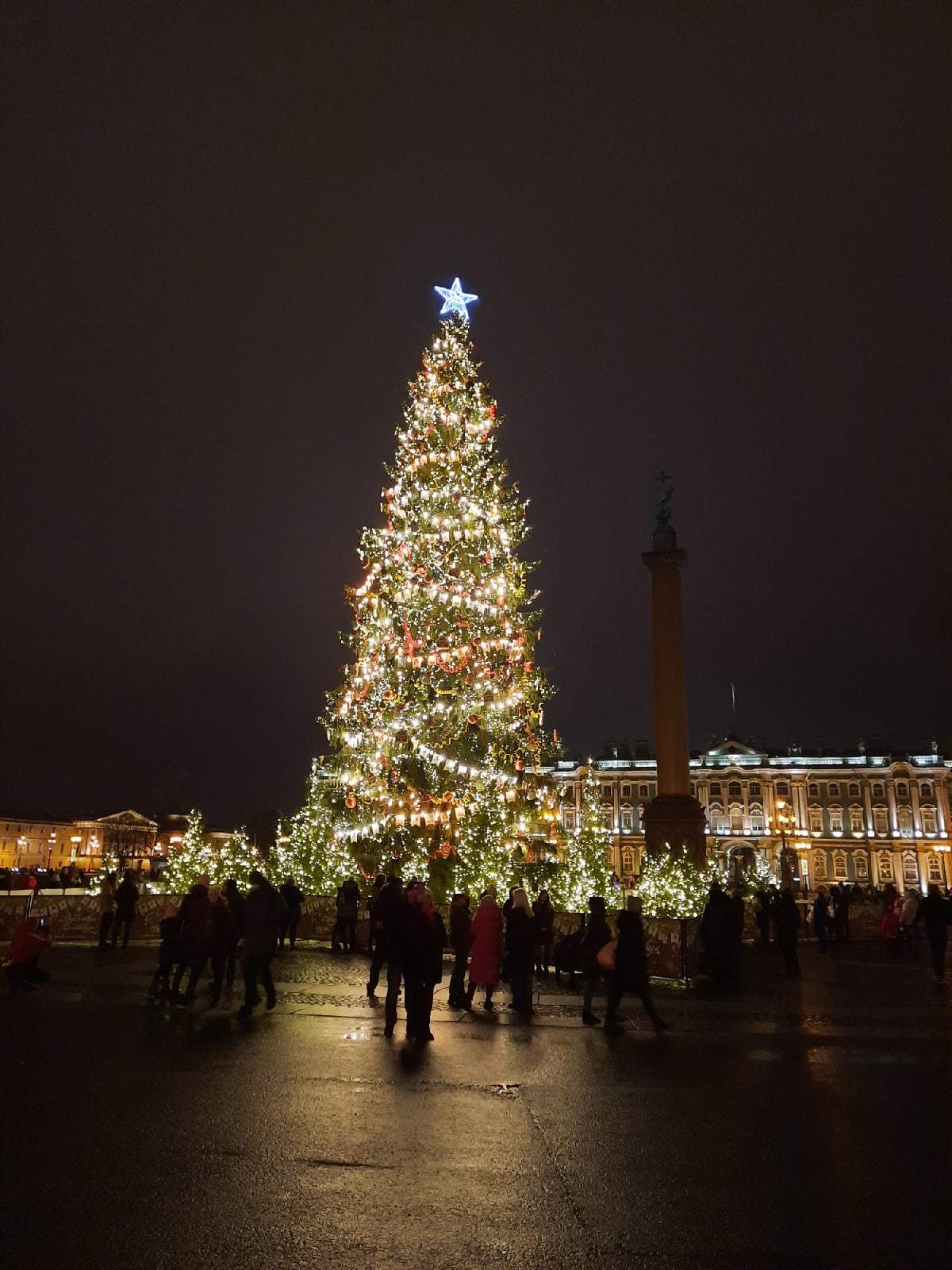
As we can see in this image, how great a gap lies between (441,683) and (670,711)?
16900 mm

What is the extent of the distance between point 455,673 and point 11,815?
393 feet

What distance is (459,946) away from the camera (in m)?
13.5

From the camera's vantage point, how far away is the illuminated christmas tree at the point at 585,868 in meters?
21.8

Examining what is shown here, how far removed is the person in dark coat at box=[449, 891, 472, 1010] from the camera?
12.7 m

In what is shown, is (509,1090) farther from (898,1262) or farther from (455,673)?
(455,673)

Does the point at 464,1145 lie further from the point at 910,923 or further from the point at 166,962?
the point at 910,923

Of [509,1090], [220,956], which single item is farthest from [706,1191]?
[220,956]

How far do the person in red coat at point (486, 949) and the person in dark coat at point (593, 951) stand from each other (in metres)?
1.25

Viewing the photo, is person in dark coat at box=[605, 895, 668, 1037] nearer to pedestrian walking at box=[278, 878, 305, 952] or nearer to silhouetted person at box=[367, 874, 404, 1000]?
silhouetted person at box=[367, 874, 404, 1000]

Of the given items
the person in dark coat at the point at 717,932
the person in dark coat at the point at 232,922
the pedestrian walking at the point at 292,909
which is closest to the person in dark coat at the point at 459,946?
the person in dark coat at the point at 232,922

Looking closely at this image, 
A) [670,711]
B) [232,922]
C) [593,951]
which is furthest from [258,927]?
[670,711]

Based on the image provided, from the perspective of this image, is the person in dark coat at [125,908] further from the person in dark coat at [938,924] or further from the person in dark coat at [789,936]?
the person in dark coat at [938,924]

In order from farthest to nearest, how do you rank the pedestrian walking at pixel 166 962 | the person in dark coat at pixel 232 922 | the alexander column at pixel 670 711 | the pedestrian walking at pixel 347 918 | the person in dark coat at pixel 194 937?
the alexander column at pixel 670 711
the pedestrian walking at pixel 347 918
the person in dark coat at pixel 232 922
the pedestrian walking at pixel 166 962
the person in dark coat at pixel 194 937

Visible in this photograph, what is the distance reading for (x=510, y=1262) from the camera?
168 inches
